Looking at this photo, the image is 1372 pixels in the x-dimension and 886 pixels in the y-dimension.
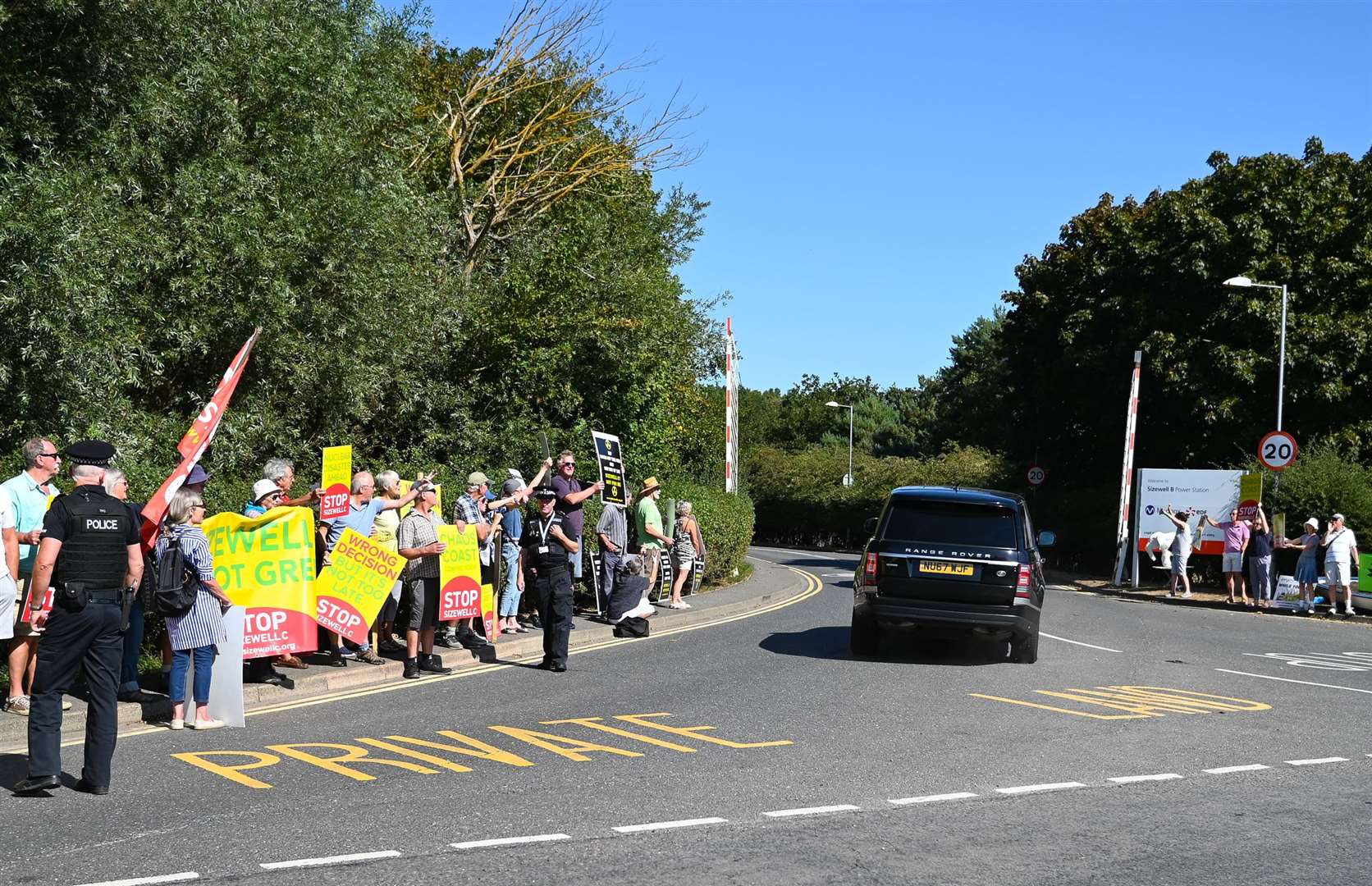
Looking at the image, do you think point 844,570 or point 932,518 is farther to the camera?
point 844,570

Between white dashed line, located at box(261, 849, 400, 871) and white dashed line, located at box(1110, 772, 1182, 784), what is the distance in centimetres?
447

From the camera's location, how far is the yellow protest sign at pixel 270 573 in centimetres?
1105

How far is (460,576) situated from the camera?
14117 millimetres

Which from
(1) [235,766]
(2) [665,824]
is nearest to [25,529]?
(1) [235,766]

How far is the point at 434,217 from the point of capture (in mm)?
26156

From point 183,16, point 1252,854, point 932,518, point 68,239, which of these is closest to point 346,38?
point 183,16

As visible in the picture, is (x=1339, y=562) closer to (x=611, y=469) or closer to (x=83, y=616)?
(x=611, y=469)

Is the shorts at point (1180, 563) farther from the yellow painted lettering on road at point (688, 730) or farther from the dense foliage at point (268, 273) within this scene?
the yellow painted lettering on road at point (688, 730)

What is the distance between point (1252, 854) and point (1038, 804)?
4.27 feet

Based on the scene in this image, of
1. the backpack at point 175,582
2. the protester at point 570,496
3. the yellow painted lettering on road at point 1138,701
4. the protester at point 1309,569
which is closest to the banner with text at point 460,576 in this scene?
the protester at point 570,496

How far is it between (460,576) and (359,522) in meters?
1.41

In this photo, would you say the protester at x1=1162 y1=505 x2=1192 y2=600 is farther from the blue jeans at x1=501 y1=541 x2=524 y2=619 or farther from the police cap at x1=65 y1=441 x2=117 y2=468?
the police cap at x1=65 y1=441 x2=117 y2=468

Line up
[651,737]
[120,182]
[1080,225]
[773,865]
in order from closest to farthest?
[773,865], [651,737], [120,182], [1080,225]

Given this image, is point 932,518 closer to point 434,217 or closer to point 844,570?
point 434,217
